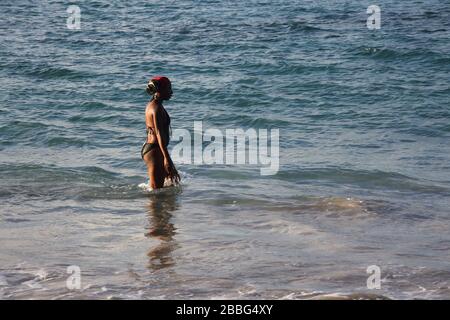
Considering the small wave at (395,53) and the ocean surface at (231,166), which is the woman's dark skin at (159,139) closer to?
the ocean surface at (231,166)

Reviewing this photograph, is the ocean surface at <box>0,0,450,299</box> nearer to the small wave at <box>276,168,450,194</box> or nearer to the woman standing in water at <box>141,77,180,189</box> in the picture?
the small wave at <box>276,168,450,194</box>

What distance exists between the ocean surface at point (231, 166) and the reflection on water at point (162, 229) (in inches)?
1.3

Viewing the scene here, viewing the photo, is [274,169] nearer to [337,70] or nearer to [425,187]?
[425,187]

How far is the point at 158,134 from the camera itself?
987 centimetres

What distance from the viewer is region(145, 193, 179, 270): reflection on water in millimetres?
7910

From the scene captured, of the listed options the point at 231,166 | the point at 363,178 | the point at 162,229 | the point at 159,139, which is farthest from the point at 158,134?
the point at 363,178

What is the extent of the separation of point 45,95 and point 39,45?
4.26 metres

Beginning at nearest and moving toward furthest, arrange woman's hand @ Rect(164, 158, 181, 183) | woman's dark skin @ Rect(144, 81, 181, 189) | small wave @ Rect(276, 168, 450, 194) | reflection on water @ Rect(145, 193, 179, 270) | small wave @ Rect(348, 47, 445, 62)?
reflection on water @ Rect(145, 193, 179, 270)
woman's dark skin @ Rect(144, 81, 181, 189)
woman's hand @ Rect(164, 158, 181, 183)
small wave @ Rect(276, 168, 450, 194)
small wave @ Rect(348, 47, 445, 62)

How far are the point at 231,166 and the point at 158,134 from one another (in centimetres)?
242

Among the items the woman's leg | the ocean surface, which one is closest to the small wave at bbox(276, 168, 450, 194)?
the ocean surface

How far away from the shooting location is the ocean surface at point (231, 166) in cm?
762

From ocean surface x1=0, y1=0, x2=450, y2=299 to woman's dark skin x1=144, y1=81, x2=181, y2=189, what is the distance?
31 centimetres

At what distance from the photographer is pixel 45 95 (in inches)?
654
